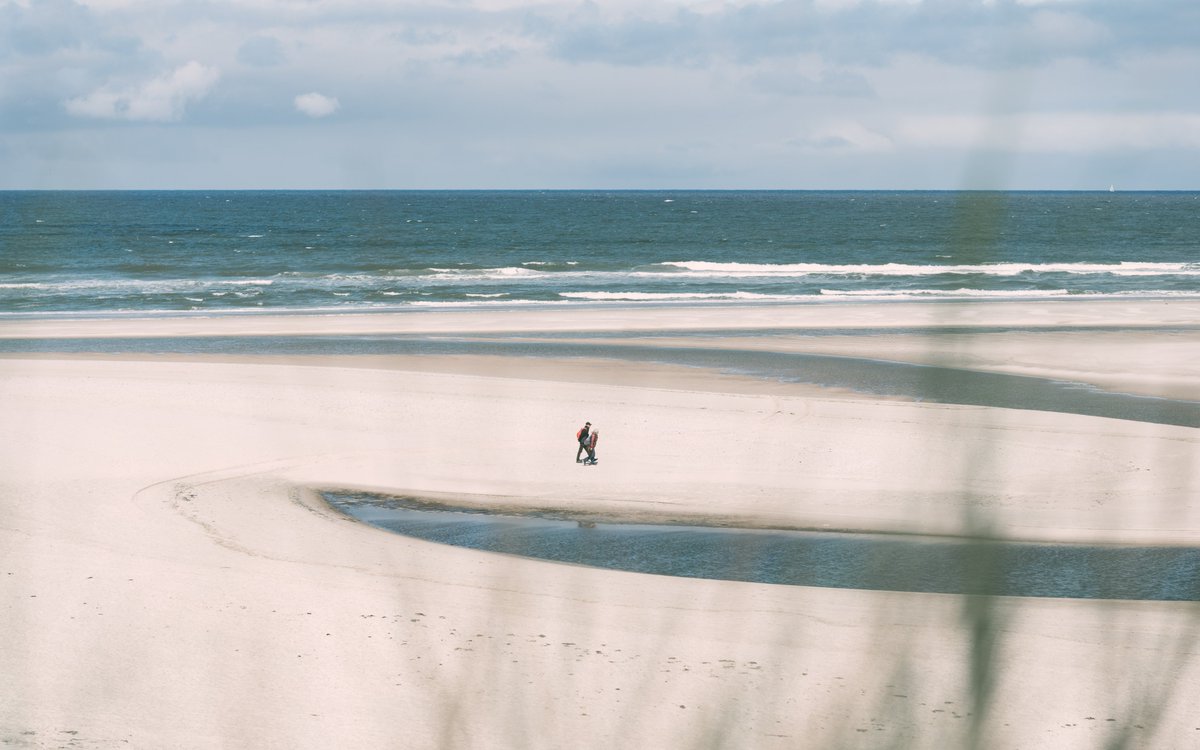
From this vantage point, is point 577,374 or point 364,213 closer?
point 364,213

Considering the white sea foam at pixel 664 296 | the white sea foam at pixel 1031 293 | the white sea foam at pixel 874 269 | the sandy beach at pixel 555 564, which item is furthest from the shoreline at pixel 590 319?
the white sea foam at pixel 874 269

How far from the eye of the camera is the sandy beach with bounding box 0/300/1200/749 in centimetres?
118

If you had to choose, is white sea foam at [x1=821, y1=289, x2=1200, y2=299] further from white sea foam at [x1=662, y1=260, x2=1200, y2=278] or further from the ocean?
white sea foam at [x1=662, y1=260, x2=1200, y2=278]

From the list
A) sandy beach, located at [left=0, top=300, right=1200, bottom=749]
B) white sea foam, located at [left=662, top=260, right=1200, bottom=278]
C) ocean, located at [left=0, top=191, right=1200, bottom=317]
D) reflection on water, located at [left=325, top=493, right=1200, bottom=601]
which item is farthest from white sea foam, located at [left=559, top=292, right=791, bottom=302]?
reflection on water, located at [left=325, top=493, right=1200, bottom=601]

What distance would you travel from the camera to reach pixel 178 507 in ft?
42.9

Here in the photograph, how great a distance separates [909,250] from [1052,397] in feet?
136

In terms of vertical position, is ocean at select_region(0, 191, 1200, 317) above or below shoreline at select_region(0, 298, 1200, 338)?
above

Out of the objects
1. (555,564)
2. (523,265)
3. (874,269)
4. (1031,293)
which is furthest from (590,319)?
(555,564)

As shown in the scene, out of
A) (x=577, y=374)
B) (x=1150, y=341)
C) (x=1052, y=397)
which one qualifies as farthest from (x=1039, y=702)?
(x=1150, y=341)

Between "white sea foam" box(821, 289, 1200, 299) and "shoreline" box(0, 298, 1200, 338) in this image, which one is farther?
"white sea foam" box(821, 289, 1200, 299)

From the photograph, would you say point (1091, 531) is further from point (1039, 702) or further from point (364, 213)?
point (364, 213)

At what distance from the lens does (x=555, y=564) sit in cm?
292

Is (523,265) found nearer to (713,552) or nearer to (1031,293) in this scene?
(1031,293)

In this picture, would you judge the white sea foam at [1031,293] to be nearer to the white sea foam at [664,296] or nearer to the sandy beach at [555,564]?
the white sea foam at [664,296]
